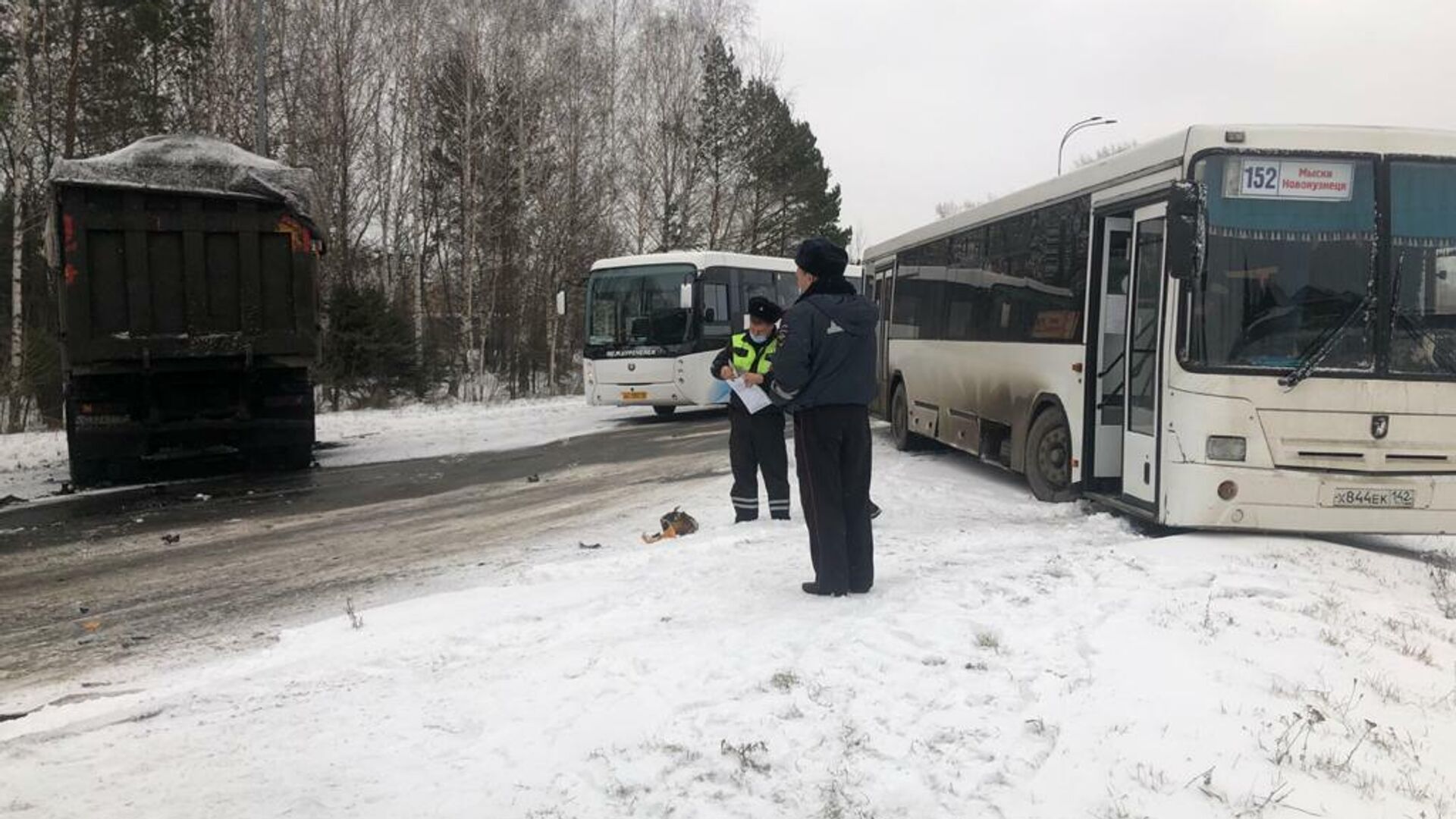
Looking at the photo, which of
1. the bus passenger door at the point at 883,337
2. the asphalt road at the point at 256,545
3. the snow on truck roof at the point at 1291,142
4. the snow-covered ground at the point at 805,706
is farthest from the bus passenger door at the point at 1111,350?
the bus passenger door at the point at 883,337

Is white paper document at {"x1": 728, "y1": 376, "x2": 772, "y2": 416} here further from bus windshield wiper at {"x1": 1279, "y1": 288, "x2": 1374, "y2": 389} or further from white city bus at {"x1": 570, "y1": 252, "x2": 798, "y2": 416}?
white city bus at {"x1": 570, "y1": 252, "x2": 798, "y2": 416}

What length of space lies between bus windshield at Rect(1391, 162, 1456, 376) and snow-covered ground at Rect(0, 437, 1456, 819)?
1.72 metres

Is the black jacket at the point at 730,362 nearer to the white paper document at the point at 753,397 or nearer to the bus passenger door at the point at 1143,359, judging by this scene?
the white paper document at the point at 753,397

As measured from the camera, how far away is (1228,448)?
662 cm

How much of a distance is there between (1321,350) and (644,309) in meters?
13.5

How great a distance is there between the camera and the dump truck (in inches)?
424

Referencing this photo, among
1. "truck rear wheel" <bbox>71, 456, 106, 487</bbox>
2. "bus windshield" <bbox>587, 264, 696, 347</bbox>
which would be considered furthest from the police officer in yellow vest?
"bus windshield" <bbox>587, 264, 696, 347</bbox>

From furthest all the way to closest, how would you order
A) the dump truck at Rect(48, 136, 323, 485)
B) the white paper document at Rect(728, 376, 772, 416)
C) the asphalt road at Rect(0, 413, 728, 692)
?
the dump truck at Rect(48, 136, 323, 485), the white paper document at Rect(728, 376, 772, 416), the asphalt road at Rect(0, 413, 728, 692)

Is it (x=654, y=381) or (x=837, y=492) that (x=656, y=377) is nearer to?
(x=654, y=381)

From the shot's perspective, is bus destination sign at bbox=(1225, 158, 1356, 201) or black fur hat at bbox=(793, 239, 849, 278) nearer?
black fur hat at bbox=(793, 239, 849, 278)

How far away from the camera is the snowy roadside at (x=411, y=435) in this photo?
13.0 meters

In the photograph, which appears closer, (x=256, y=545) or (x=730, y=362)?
(x=730, y=362)

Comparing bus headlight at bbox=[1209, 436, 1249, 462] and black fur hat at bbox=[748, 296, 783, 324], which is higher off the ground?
black fur hat at bbox=[748, 296, 783, 324]

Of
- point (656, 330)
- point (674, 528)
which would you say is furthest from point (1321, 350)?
point (656, 330)
